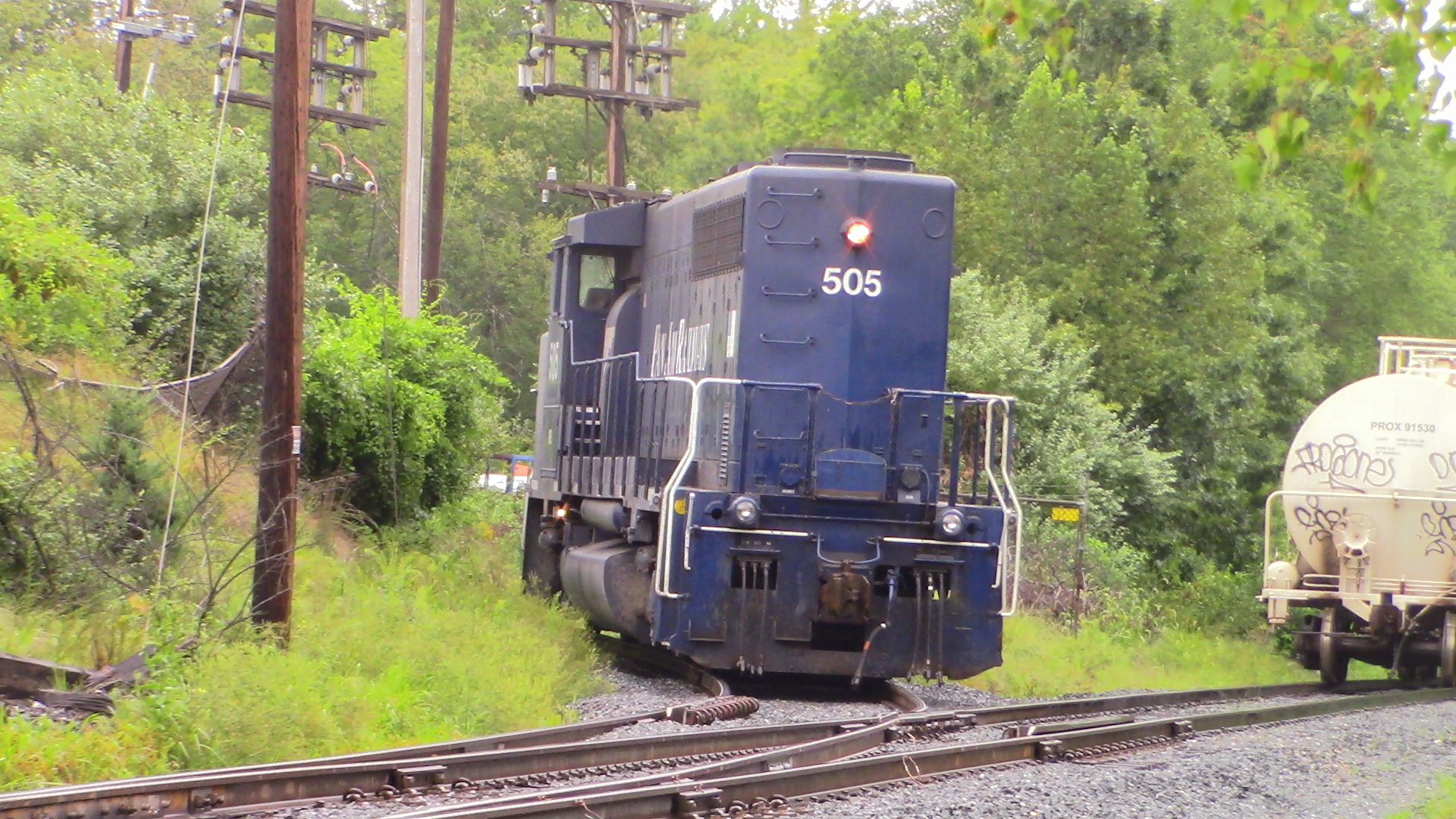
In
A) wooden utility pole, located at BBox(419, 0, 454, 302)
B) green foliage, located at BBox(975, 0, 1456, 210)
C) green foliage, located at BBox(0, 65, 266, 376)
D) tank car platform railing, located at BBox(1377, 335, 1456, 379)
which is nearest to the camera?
green foliage, located at BBox(975, 0, 1456, 210)

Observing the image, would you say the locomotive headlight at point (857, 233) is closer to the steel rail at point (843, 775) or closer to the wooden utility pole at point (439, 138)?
the steel rail at point (843, 775)

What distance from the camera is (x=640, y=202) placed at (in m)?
14.9

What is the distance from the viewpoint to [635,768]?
7.86 metres

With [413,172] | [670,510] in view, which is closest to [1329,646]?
[670,510]

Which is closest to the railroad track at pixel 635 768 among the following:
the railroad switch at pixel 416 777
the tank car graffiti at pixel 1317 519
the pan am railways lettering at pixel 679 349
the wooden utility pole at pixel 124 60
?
the railroad switch at pixel 416 777

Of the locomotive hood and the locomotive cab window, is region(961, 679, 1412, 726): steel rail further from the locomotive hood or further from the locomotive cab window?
the locomotive cab window

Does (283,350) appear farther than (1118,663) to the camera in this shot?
No

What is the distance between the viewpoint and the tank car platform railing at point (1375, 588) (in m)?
15.3

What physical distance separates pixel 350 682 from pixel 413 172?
1234cm

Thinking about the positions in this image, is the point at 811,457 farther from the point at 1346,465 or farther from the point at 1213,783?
the point at 1346,465

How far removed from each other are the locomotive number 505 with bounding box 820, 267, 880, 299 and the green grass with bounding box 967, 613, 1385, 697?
385cm

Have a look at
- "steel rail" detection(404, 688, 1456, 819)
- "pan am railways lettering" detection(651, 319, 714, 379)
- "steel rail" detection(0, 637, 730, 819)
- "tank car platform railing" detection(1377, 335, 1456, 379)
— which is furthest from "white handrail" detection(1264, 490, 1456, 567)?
"steel rail" detection(0, 637, 730, 819)

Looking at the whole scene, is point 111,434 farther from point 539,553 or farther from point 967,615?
point 967,615

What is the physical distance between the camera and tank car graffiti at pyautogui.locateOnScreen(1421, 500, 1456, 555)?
15.4m
